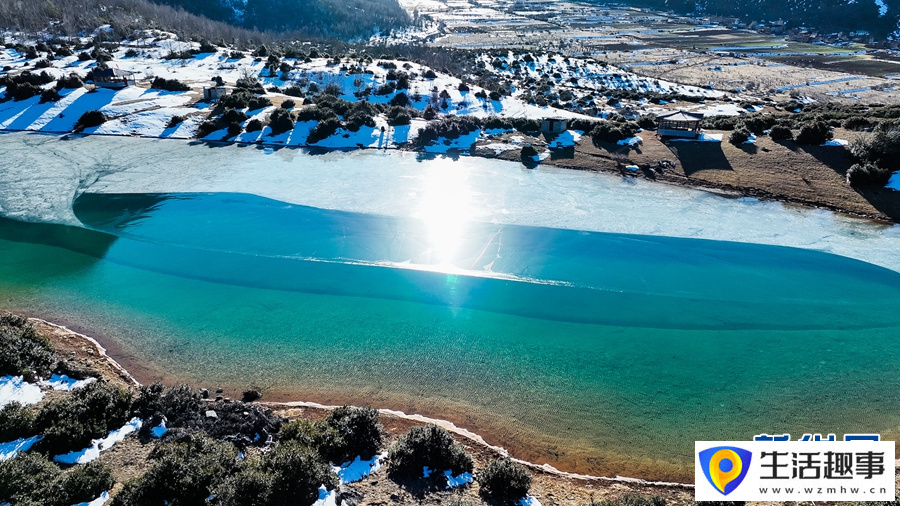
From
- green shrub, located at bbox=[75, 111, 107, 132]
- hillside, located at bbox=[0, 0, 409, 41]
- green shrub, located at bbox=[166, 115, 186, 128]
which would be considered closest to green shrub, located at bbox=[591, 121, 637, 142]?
green shrub, located at bbox=[166, 115, 186, 128]

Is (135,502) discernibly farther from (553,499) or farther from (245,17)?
(245,17)

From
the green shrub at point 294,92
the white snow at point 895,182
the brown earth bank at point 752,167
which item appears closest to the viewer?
the brown earth bank at point 752,167

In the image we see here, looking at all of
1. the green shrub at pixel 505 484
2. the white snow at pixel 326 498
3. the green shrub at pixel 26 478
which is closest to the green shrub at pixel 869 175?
the green shrub at pixel 505 484

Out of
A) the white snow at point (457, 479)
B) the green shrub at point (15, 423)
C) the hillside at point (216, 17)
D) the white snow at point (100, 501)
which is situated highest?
the hillside at point (216, 17)

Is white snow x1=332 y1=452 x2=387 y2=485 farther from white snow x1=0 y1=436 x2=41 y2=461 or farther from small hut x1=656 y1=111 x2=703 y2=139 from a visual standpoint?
small hut x1=656 y1=111 x2=703 y2=139

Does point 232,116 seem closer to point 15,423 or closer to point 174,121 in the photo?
point 174,121

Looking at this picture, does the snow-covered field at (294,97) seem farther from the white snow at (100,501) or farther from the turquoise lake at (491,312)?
the white snow at (100,501)

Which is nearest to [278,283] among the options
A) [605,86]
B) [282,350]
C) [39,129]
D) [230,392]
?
[282,350]
